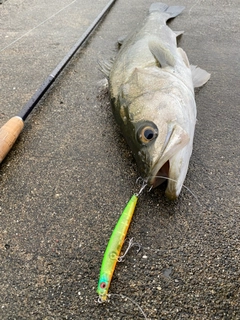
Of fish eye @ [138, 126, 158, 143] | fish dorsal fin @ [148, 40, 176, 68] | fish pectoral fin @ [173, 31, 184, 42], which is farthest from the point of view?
fish pectoral fin @ [173, 31, 184, 42]

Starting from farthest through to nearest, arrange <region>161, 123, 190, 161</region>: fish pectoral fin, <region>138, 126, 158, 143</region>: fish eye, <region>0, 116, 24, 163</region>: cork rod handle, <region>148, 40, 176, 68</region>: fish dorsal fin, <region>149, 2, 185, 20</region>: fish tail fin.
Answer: <region>149, 2, 185, 20</region>: fish tail fin < <region>148, 40, 176, 68</region>: fish dorsal fin < <region>0, 116, 24, 163</region>: cork rod handle < <region>138, 126, 158, 143</region>: fish eye < <region>161, 123, 190, 161</region>: fish pectoral fin

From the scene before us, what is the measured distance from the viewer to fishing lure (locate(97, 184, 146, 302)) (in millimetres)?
1684

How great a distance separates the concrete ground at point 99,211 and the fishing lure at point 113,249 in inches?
2.2

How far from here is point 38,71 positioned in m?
3.67

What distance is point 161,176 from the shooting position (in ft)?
6.91

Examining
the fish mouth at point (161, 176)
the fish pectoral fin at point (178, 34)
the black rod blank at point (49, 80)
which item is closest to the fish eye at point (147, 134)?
the fish mouth at point (161, 176)

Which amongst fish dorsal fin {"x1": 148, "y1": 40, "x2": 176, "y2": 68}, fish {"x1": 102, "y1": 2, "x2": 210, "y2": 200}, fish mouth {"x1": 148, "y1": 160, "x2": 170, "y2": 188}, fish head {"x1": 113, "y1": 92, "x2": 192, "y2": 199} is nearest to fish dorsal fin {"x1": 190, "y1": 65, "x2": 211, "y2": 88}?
fish {"x1": 102, "y1": 2, "x2": 210, "y2": 200}

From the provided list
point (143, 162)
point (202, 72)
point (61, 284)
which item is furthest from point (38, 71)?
point (61, 284)

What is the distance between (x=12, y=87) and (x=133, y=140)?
5.85ft

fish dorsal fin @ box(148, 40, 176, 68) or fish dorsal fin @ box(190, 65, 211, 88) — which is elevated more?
fish dorsal fin @ box(148, 40, 176, 68)

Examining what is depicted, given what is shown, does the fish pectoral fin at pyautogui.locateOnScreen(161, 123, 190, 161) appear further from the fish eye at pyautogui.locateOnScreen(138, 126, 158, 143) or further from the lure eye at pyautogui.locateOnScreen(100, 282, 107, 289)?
the lure eye at pyautogui.locateOnScreen(100, 282, 107, 289)

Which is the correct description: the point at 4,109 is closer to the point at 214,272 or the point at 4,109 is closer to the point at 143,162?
the point at 143,162

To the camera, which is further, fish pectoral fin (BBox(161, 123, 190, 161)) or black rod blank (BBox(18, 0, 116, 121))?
black rod blank (BBox(18, 0, 116, 121))

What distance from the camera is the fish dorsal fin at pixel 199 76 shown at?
10.4 feet
